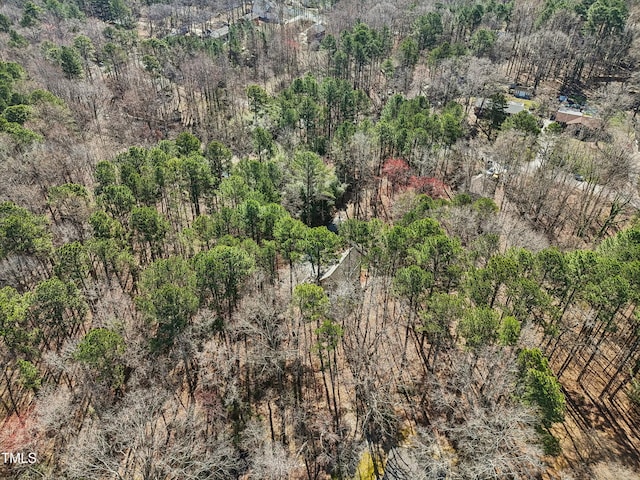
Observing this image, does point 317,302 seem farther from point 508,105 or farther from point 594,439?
point 508,105

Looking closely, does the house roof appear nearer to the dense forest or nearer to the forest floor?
the dense forest

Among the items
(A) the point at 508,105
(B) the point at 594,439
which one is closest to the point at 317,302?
(B) the point at 594,439

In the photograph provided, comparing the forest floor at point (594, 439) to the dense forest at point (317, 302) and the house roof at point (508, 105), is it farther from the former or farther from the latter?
the house roof at point (508, 105)

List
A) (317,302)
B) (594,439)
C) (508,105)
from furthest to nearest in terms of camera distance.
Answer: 1. (508,105)
2. (317,302)
3. (594,439)

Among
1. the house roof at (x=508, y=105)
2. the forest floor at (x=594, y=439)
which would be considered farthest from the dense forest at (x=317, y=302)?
the house roof at (x=508, y=105)

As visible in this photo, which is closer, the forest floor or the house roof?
the forest floor

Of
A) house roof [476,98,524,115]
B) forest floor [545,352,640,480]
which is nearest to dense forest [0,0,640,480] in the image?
forest floor [545,352,640,480]

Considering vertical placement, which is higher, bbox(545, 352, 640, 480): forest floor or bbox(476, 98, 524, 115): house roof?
bbox(476, 98, 524, 115): house roof

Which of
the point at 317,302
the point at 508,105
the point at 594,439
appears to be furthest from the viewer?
the point at 508,105
